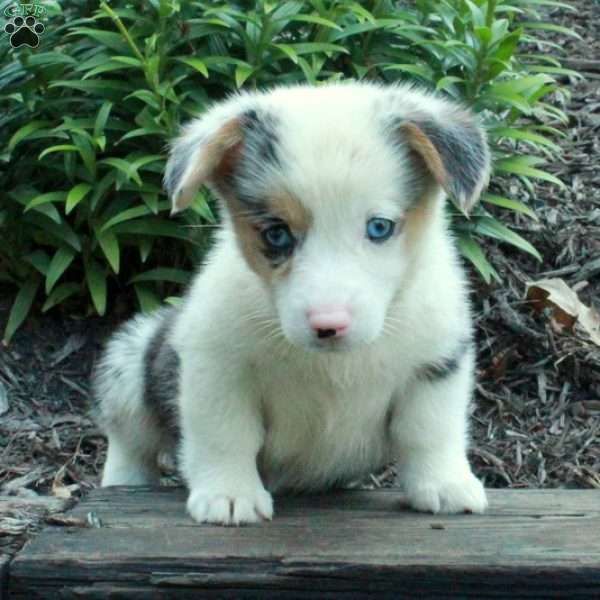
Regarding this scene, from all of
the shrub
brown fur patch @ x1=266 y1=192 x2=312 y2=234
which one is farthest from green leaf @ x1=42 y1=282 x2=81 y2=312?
brown fur patch @ x1=266 y1=192 x2=312 y2=234

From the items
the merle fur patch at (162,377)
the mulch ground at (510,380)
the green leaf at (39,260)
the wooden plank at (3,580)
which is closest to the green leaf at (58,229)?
Result: the green leaf at (39,260)

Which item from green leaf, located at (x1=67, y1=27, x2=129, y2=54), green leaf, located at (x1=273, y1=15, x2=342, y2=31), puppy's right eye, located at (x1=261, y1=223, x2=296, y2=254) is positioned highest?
green leaf, located at (x1=273, y1=15, x2=342, y2=31)

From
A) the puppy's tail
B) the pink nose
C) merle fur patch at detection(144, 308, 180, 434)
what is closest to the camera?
the pink nose

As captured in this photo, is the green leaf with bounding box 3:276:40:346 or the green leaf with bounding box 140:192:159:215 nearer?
the green leaf with bounding box 140:192:159:215

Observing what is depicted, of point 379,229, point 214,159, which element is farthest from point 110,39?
point 379,229

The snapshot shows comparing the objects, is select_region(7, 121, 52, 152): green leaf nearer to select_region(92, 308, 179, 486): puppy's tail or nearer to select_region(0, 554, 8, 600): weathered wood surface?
select_region(92, 308, 179, 486): puppy's tail

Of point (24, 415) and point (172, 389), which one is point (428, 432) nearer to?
point (172, 389)

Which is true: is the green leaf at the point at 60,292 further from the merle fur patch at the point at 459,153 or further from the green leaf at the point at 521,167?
the merle fur patch at the point at 459,153
